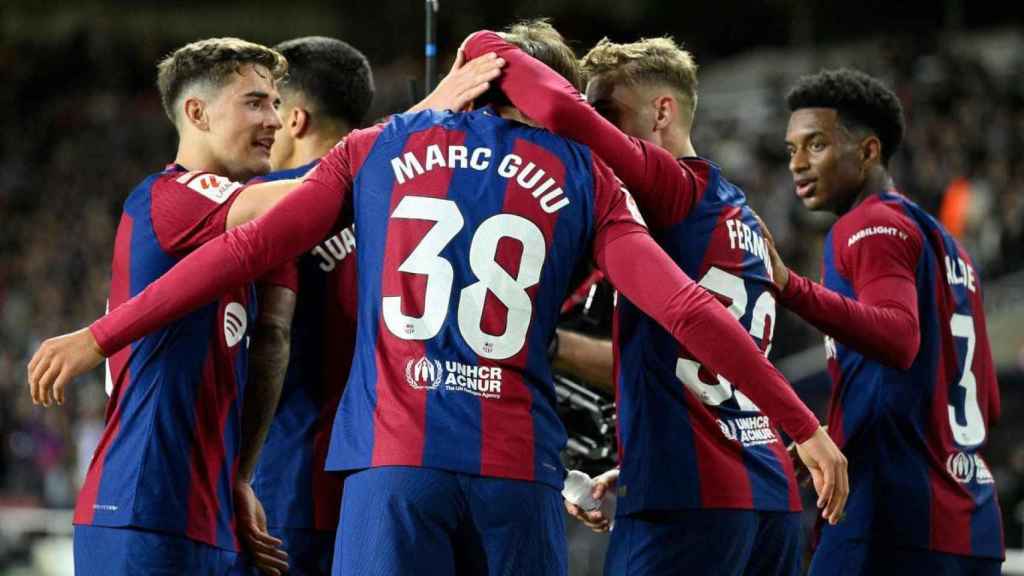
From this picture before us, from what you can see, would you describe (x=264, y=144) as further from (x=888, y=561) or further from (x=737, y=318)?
(x=888, y=561)

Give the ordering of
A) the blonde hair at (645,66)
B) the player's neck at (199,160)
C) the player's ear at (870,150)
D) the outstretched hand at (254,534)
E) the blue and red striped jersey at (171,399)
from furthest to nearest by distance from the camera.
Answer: the player's ear at (870,150) → the blonde hair at (645,66) → the player's neck at (199,160) → the outstretched hand at (254,534) → the blue and red striped jersey at (171,399)

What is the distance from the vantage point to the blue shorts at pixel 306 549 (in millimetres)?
4445

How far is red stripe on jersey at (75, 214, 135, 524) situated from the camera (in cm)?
392

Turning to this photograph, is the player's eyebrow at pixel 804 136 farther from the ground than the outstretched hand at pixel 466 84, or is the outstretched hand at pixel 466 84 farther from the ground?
the player's eyebrow at pixel 804 136

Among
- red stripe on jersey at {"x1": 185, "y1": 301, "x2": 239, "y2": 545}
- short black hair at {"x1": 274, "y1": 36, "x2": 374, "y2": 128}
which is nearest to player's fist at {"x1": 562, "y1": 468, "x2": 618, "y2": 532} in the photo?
red stripe on jersey at {"x1": 185, "y1": 301, "x2": 239, "y2": 545}

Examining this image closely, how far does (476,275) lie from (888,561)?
81.1 inches

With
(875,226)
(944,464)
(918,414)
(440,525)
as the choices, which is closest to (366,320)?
(440,525)

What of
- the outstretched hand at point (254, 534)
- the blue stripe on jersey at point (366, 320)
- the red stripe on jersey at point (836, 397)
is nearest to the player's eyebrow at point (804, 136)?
the red stripe on jersey at point (836, 397)

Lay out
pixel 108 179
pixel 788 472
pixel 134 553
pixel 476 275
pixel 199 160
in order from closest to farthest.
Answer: pixel 476 275, pixel 134 553, pixel 788 472, pixel 199 160, pixel 108 179

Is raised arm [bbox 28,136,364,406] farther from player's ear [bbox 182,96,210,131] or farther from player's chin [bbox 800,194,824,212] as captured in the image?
player's chin [bbox 800,194,824,212]

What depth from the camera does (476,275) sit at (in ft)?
11.7

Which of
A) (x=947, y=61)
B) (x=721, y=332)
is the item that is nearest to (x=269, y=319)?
(x=721, y=332)

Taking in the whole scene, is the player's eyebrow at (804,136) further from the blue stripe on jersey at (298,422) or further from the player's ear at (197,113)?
the player's ear at (197,113)

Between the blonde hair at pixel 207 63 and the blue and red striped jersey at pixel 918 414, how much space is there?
2014 millimetres
